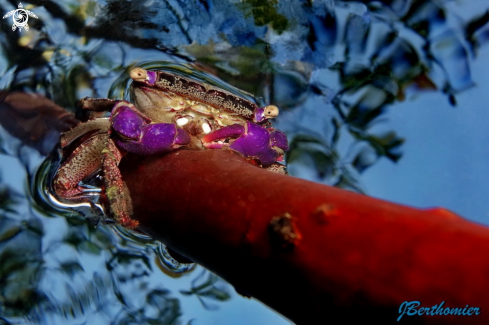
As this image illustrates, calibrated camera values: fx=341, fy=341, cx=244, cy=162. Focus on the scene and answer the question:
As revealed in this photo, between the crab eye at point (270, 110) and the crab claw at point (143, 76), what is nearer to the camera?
the crab claw at point (143, 76)

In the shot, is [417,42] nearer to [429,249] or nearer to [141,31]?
[141,31]

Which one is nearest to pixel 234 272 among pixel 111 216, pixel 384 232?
pixel 384 232

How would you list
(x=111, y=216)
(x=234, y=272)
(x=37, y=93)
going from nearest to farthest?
(x=234, y=272)
(x=111, y=216)
(x=37, y=93)

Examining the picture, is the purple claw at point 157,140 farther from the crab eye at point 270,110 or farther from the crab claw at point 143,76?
the crab eye at point 270,110

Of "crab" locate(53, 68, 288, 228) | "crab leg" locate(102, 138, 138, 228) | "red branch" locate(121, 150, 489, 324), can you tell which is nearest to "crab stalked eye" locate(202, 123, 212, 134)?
"crab" locate(53, 68, 288, 228)

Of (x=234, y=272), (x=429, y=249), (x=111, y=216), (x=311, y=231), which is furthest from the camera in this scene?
(x=111, y=216)

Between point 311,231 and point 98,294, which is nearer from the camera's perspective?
point 311,231

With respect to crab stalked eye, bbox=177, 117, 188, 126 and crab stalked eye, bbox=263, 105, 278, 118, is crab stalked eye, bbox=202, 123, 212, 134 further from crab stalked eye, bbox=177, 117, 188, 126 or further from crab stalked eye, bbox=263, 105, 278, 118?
crab stalked eye, bbox=263, 105, 278, 118

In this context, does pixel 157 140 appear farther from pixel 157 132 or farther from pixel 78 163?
pixel 78 163

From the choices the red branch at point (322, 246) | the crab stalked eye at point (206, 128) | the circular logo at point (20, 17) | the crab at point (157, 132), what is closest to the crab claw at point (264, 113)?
the crab at point (157, 132)
